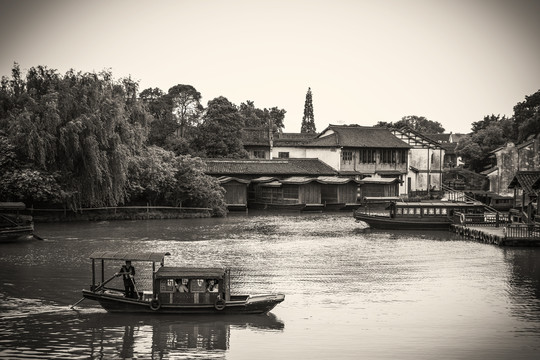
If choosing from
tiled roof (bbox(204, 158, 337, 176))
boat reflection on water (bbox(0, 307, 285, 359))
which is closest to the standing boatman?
boat reflection on water (bbox(0, 307, 285, 359))

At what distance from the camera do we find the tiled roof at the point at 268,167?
59.1 metres

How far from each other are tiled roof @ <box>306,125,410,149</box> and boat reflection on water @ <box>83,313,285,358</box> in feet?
160

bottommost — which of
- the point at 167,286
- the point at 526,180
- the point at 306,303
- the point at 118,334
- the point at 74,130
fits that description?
the point at 118,334

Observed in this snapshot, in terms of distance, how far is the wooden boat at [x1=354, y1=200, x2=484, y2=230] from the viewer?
144 ft

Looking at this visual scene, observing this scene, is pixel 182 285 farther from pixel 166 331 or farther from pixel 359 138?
pixel 359 138

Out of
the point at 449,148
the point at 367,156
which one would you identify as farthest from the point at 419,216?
the point at 449,148

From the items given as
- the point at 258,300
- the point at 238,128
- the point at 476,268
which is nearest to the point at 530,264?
the point at 476,268

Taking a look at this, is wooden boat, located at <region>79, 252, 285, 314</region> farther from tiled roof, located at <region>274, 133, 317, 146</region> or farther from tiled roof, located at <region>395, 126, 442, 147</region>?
tiled roof, located at <region>395, 126, 442, 147</region>

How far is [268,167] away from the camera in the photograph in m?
61.8

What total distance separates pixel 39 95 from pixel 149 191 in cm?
1054

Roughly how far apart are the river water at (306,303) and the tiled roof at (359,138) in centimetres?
3034

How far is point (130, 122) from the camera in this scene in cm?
4931

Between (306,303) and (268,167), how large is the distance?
4023 centimetres

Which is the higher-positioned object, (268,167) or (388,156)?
(388,156)
